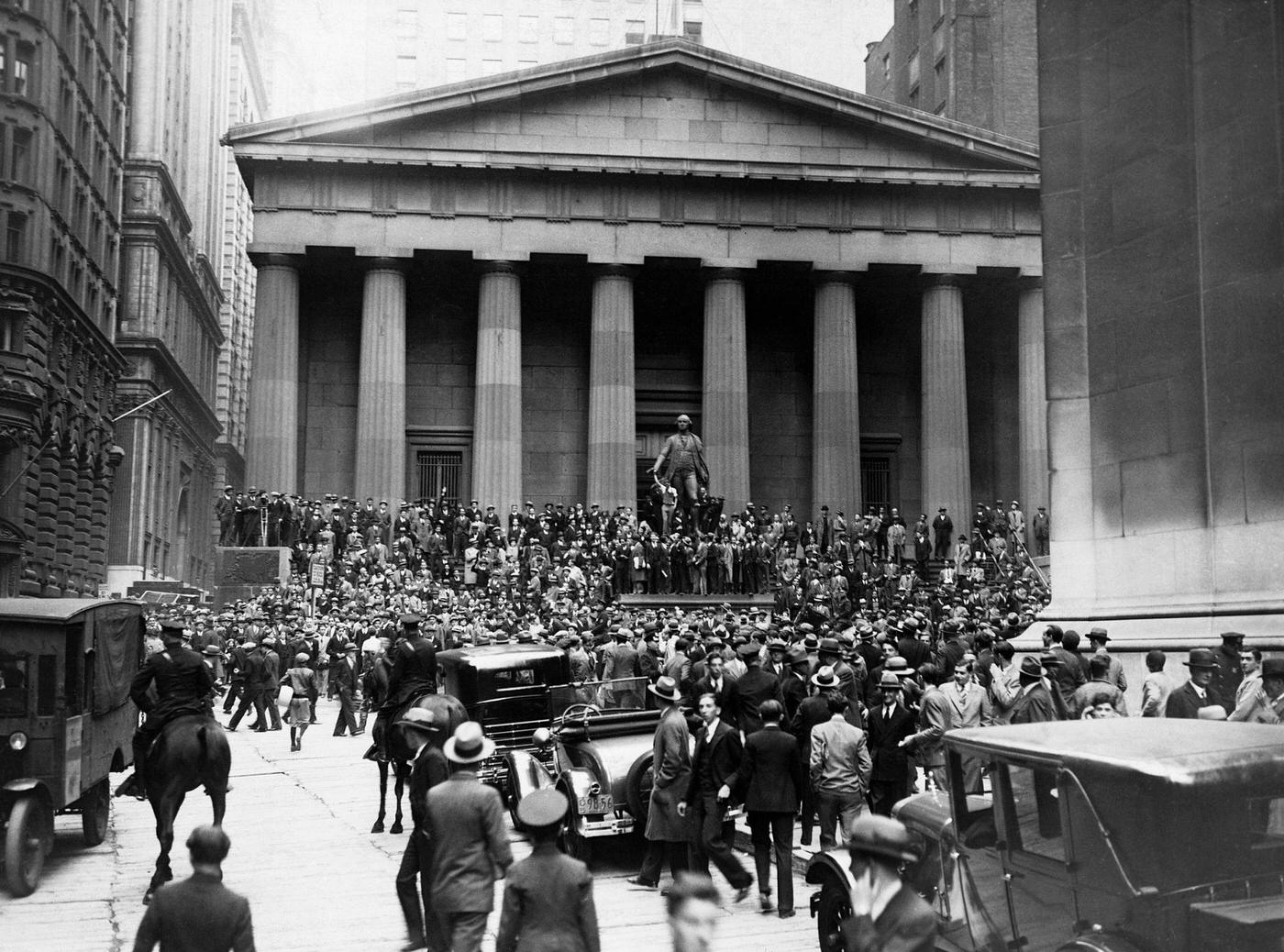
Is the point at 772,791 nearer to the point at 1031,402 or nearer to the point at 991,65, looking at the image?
the point at 1031,402

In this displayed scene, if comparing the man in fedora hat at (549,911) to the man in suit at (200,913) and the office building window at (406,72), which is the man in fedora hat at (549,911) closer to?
the man in suit at (200,913)

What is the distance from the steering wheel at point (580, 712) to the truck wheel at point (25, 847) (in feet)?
16.4

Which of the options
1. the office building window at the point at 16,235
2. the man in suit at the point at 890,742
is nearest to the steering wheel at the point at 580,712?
the man in suit at the point at 890,742

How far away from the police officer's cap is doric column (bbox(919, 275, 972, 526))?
40.4m

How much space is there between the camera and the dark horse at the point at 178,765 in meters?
11.7

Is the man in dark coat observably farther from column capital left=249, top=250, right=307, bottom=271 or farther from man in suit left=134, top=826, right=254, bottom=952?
column capital left=249, top=250, right=307, bottom=271

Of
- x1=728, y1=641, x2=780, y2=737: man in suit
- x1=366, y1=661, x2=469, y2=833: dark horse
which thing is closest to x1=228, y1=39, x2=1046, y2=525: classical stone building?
x1=366, y1=661, x2=469, y2=833: dark horse

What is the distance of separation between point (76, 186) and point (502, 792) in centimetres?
4023

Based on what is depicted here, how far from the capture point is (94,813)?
567 inches

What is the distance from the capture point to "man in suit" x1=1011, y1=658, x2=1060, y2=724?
12258mm

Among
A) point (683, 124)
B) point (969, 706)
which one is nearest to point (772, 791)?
point (969, 706)

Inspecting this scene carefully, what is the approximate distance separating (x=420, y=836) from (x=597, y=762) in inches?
147

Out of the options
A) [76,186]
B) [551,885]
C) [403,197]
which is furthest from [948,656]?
[76,186]

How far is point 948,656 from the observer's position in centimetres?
1798
